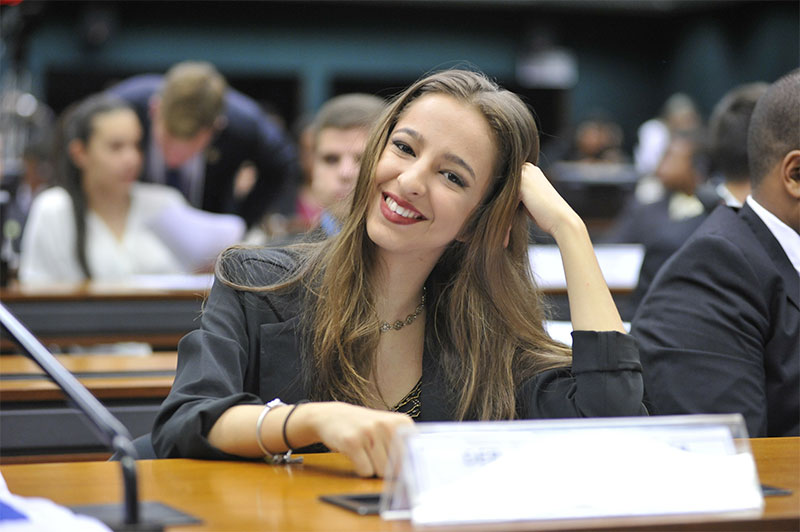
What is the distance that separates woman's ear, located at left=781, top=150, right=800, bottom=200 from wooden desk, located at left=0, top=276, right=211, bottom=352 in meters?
1.69

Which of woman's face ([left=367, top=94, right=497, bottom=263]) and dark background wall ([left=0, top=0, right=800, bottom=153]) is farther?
dark background wall ([left=0, top=0, right=800, bottom=153])

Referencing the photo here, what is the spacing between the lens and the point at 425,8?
12.8 metres

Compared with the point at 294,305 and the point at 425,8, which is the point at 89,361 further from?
the point at 425,8

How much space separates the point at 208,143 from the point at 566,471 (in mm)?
3792

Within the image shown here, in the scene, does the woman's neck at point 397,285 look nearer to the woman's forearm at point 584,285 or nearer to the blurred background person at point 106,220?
the woman's forearm at point 584,285

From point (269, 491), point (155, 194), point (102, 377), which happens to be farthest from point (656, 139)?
point (269, 491)

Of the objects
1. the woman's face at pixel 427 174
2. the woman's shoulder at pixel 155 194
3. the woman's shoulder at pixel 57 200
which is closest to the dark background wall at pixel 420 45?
the woman's shoulder at pixel 155 194

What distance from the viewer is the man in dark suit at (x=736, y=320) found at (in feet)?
6.30

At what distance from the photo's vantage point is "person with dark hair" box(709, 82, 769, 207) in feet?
10.2

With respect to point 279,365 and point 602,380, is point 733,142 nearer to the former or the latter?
point 602,380

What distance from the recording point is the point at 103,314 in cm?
324

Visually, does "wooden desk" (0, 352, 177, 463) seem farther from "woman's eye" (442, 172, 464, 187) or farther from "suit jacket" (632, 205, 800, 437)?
"suit jacket" (632, 205, 800, 437)

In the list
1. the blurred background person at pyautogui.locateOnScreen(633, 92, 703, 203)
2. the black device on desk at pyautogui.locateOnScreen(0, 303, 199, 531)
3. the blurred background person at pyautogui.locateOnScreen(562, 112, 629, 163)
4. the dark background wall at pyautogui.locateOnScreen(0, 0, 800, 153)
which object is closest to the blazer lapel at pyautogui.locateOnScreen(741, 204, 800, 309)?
the black device on desk at pyautogui.locateOnScreen(0, 303, 199, 531)

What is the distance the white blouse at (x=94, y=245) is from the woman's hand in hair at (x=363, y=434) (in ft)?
9.42
